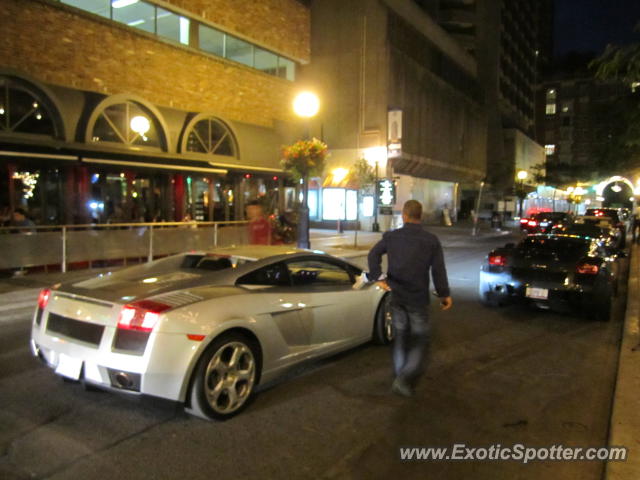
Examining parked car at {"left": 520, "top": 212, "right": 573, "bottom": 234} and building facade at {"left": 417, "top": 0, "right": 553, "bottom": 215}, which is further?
building facade at {"left": 417, "top": 0, "right": 553, "bottom": 215}

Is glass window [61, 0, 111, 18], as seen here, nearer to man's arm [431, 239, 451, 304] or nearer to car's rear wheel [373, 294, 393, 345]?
car's rear wheel [373, 294, 393, 345]

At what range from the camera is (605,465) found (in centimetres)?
366

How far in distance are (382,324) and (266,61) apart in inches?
764

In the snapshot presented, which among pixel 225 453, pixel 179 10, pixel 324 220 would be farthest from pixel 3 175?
pixel 324 220

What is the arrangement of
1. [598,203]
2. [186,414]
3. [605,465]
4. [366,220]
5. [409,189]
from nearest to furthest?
[605,465]
[186,414]
[366,220]
[409,189]
[598,203]

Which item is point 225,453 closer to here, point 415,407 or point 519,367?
point 415,407

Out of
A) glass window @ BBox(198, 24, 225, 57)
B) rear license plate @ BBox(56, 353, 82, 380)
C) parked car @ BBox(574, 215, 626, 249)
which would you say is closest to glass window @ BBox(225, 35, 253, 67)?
glass window @ BBox(198, 24, 225, 57)

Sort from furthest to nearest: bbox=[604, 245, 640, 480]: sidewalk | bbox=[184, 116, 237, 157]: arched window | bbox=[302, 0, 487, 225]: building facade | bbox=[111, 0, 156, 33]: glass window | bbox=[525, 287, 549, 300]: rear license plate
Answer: bbox=[302, 0, 487, 225]: building facade < bbox=[184, 116, 237, 157]: arched window < bbox=[111, 0, 156, 33]: glass window < bbox=[525, 287, 549, 300]: rear license plate < bbox=[604, 245, 640, 480]: sidewalk

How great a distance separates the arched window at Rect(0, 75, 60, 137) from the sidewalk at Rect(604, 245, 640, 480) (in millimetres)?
15179

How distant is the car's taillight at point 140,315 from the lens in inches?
155

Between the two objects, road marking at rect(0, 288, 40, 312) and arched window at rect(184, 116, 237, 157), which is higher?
arched window at rect(184, 116, 237, 157)

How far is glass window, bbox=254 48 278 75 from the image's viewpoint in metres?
22.8

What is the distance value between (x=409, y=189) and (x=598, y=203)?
172 feet

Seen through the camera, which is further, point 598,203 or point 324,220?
point 598,203
